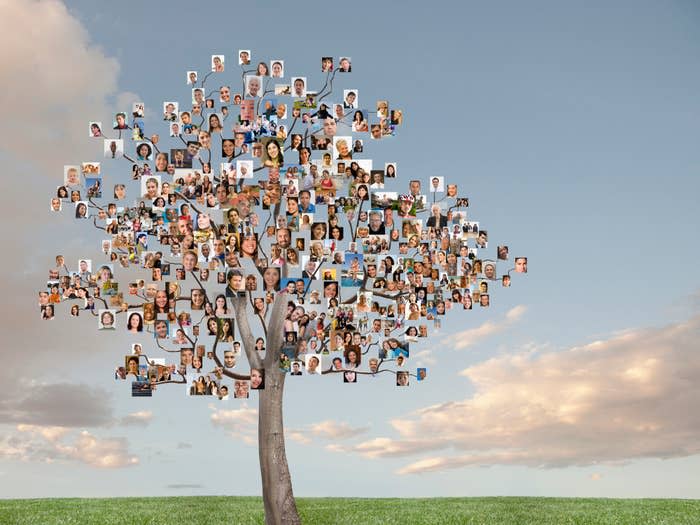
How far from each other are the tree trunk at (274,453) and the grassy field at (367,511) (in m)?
4.40

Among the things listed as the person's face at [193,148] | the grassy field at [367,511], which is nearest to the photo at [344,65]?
the person's face at [193,148]

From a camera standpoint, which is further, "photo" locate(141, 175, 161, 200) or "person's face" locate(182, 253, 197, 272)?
"photo" locate(141, 175, 161, 200)

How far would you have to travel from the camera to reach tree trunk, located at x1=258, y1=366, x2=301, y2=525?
17.3 m

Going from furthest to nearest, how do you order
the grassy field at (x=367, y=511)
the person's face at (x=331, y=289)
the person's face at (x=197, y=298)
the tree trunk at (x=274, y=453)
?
the grassy field at (x=367, y=511), the tree trunk at (x=274, y=453), the person's face at (x=197, y=298), the person's face at (x=331, y=289)

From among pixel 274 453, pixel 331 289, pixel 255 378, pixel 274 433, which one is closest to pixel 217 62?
pixel 331 289

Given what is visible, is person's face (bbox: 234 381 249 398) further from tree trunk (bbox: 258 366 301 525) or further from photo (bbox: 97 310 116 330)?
photo (bbox: 97 310 116 330)

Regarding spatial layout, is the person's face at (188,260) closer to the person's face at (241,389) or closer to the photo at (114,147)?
the person's face at (241,389)

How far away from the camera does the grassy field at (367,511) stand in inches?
861

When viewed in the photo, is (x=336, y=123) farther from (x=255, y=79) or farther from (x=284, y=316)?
(x=284, y=316)

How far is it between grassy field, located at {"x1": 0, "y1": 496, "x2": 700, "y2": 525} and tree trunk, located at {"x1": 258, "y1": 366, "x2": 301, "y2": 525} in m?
4.40

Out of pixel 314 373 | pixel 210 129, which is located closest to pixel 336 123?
pixel 210 129

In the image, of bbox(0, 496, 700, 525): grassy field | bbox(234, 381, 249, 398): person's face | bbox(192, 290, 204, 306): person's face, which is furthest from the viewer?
bbox(0, 496, 700, 525): grassy field

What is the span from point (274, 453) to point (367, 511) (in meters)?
7.97

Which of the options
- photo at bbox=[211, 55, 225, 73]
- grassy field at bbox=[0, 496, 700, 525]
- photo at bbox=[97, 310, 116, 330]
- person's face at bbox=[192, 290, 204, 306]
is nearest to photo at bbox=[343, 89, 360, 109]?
photo at bbox=[211, 55, 225, 73]
